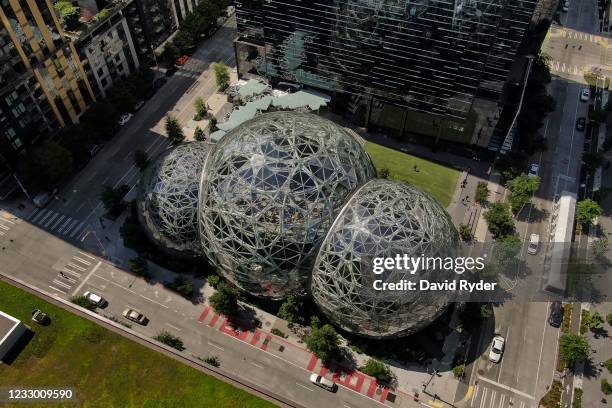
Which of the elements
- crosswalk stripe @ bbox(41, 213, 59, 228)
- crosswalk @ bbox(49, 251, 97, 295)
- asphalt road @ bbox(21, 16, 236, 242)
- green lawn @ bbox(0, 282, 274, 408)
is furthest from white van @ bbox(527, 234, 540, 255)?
crosswalk stripe @ bbox(41, 213, 59, 228)

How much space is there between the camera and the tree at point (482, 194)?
86125 millimetres

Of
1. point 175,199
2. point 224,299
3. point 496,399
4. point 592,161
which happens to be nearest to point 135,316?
point 224,299

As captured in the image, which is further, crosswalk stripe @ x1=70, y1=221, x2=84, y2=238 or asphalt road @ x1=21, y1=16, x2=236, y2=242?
asphalt road @ x1=21, y1=16, x2=236, y2=242

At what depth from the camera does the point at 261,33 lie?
102 m

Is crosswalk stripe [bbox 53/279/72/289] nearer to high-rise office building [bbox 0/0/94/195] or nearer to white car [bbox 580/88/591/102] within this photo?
high-rise office building [bbox 0/0/94/195]

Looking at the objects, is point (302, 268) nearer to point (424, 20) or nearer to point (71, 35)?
point (424, 20)

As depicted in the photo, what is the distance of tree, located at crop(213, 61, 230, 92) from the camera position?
106250mm

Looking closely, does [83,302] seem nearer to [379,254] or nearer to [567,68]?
[379,254]

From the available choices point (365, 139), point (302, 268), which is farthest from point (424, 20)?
point (302, 268)

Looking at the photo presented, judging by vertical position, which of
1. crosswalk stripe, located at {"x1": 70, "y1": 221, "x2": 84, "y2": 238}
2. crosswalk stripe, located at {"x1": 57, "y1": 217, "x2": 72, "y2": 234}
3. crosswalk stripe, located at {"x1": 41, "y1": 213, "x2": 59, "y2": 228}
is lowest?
crosswalk stripe, located at {"x1": 70, "y1": 221, "x2": 84, "y2": 238}

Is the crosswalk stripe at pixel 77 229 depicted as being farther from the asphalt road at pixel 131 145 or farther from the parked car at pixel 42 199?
the parked car at pixel 42 199

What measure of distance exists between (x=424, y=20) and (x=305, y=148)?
119 ft

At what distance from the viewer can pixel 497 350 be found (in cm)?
6762

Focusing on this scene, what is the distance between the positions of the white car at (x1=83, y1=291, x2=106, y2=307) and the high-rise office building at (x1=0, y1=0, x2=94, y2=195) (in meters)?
32.4
